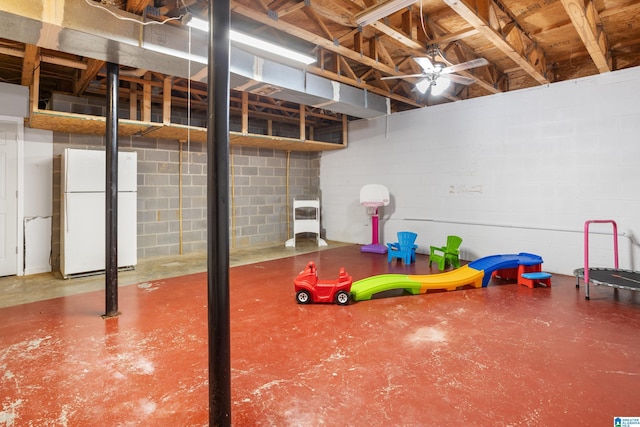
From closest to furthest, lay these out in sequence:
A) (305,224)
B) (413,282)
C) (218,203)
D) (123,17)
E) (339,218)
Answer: (218,203) → (123,17) → (413,282) → (305,224) → (339,218)

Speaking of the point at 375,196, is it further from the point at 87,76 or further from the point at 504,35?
the point at 87,76

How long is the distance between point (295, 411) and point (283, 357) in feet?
2.03

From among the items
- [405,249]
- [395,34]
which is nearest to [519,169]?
[405,249]

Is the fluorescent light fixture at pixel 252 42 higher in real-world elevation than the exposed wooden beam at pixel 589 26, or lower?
lower

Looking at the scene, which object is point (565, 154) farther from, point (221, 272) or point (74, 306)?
point (74, 306)

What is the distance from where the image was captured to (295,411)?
1866 millimetres

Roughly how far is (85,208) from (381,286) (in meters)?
4.09

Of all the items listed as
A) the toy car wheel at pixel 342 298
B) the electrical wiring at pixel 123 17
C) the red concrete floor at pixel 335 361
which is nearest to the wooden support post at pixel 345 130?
the red concrete floor at pixel 335 361

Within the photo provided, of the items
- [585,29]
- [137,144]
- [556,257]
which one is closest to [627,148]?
[556,257]

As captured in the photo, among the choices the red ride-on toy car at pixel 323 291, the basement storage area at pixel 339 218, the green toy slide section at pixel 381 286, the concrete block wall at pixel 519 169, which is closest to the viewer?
the basement storage area at pixel 339 218

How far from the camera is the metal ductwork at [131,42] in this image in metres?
2.40

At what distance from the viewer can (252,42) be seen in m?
3.29

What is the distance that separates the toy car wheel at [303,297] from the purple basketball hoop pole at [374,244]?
120 inches

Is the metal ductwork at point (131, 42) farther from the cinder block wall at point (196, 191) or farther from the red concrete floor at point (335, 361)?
the cinder block wall at point (196, 191)
